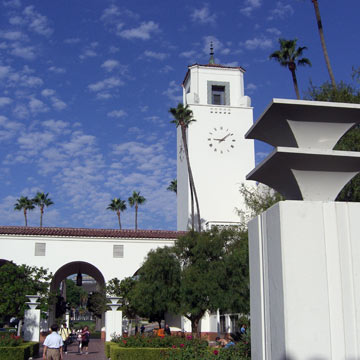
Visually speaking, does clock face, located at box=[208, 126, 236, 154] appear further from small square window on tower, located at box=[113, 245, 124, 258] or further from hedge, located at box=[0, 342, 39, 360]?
hedge, located at box=[0, 342, 39, 360]

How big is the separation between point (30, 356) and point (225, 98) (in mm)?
28623

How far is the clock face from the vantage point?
42812 mm

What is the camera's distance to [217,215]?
4175 cm

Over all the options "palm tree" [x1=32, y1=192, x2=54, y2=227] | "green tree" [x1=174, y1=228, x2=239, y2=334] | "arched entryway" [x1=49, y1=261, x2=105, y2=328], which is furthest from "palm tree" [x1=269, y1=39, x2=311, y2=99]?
"palm tree" [x1=32, y1=192, x2=54, y2=227]

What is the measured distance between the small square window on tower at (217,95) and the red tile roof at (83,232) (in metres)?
14.1

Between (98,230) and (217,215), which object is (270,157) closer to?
(98,230)

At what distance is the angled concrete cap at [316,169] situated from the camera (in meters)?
8.04

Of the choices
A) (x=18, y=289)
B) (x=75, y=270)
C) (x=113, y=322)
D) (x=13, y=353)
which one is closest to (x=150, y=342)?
(x=13, y=353)

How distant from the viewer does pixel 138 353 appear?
1942 cm

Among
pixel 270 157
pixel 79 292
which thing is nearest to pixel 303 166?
pixel 270 157

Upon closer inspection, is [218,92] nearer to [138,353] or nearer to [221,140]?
[221,140]

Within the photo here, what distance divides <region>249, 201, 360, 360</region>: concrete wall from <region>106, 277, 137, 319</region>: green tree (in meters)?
23.6

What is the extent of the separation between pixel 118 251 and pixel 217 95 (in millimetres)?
17613

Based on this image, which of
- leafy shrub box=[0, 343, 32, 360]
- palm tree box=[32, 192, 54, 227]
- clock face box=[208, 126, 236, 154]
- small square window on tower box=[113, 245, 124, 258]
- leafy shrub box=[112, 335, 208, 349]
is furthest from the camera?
palm tree box=[32, 192, 54, 227]
